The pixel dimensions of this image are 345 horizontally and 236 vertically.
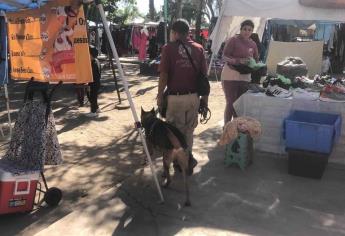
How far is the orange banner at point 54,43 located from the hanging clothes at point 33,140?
395 mm

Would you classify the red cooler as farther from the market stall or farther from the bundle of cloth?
the bundle of cloth

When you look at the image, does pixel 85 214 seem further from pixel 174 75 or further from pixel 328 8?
pixel 328 8

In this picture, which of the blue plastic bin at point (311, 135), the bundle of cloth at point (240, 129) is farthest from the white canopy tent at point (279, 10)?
the bundle of cloth at point (240, 129)

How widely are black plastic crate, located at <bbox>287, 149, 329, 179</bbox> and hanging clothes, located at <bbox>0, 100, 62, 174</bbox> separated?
289 centimetres

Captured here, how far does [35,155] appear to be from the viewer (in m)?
4.64

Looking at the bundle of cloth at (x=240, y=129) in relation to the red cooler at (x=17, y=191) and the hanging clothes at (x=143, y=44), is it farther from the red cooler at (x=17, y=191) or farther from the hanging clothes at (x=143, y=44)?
the hanging clothes at (x=143, y=44)

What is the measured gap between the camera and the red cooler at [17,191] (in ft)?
14.4

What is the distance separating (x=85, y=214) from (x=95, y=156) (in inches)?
86.1

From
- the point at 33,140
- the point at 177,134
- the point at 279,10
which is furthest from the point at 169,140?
the point at 279,10

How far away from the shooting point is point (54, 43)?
4664mm

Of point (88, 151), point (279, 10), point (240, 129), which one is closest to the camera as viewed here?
point (240, 129)

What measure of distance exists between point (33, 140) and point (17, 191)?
0.54m

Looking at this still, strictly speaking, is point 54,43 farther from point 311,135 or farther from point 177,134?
point 311,135

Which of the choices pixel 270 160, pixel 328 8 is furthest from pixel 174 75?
pixel 328 8
